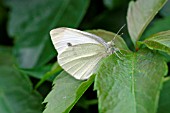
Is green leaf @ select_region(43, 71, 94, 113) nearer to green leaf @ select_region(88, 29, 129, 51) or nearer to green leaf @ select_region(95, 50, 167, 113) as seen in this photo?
green leaf @ select_region(95, 50, 167, 113)

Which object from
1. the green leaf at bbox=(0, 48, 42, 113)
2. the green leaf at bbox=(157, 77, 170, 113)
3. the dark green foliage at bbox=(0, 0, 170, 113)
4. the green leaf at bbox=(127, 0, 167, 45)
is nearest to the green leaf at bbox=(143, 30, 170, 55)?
the dark green foliage at bbox=(0, 0, 170, 113)

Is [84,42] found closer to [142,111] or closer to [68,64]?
[68,64]

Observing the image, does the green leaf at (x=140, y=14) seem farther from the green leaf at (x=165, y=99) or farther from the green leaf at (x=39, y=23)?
the green leaf at (x=39, y=23)

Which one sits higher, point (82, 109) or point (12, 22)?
point (12, 22)

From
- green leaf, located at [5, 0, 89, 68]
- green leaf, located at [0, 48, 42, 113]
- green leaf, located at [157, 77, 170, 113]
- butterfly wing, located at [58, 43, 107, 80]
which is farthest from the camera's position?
green leaf, located at [5, 0, 89, 68]

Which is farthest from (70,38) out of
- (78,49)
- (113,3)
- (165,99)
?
(113,3)

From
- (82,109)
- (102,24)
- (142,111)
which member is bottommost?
(82,109)

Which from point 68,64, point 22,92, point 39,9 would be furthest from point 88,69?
point 39,9
